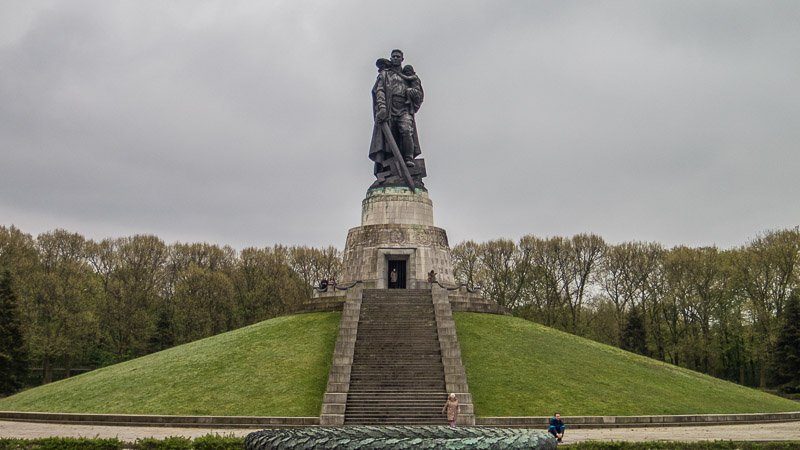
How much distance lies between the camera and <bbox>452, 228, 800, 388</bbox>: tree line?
51.1m

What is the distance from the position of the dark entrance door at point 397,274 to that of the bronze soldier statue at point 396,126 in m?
4.59

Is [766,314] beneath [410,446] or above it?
above

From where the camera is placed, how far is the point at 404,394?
79.5ft

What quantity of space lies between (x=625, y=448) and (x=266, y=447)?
9.46 metres

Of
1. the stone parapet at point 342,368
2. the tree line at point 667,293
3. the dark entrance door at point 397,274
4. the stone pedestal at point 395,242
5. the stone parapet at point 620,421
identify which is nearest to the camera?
the stone parapet at point 342,368

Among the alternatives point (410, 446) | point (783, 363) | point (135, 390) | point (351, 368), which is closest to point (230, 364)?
point (135, 390)

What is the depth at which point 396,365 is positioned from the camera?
1027 inches

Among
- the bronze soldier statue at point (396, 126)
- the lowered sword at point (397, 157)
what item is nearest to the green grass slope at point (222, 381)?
the lowered sword at point (397, 157)

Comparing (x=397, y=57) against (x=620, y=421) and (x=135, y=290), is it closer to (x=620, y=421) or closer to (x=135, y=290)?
(x=620, y=421)

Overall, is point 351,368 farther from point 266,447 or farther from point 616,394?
point 266,447

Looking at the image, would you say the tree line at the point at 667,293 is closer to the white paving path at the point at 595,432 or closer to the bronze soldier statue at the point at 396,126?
the bronze soldier statue at the point at 396,126

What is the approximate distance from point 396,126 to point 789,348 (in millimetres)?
30523

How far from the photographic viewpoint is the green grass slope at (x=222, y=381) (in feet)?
82.5

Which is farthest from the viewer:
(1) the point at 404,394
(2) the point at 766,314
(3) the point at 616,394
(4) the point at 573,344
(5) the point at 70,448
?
(2) the point at 766,314
